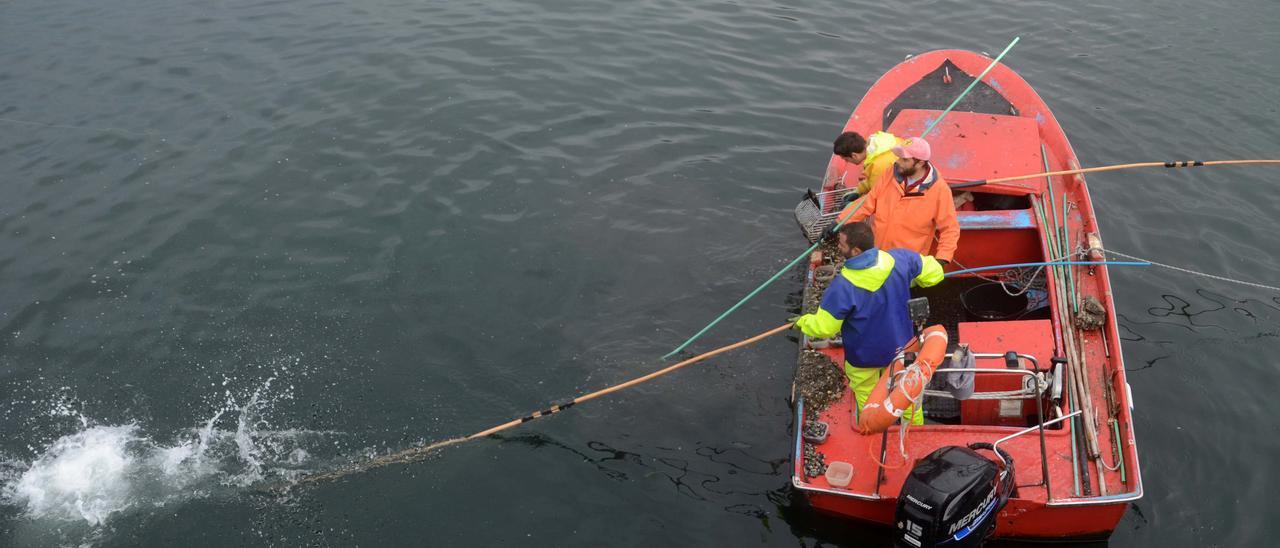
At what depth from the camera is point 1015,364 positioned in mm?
6609

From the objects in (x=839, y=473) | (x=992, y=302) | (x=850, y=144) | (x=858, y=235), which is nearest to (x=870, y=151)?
(x=850, y=144)

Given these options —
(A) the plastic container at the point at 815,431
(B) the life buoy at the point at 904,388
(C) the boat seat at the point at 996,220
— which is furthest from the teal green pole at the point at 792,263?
(B) the life buoy at the point at 904,388

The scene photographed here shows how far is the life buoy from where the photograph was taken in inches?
242

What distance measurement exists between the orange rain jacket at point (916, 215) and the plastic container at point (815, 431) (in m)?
1.71

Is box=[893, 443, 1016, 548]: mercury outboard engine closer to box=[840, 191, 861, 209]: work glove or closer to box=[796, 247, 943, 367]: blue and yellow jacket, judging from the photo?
box=[796, 247, 943, 367]: blue and yellow jacket

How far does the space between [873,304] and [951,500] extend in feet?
4.71

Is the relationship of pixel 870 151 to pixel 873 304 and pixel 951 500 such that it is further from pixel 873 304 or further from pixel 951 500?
pixel 951 500

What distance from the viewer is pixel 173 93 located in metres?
13.3

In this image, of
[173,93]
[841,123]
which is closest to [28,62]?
[173,93]

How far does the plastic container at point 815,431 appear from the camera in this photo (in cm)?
676

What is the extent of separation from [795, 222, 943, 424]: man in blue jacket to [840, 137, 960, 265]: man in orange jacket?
3.34ft

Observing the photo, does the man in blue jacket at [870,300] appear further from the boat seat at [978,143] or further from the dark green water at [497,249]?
the boat seat at [978,143]

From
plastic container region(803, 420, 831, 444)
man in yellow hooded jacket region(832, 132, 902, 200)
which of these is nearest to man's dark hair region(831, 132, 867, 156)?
man in yellow hooded jacket region(832, 132, 902, 200)

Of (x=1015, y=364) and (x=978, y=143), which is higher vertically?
(x=978, y=143)
